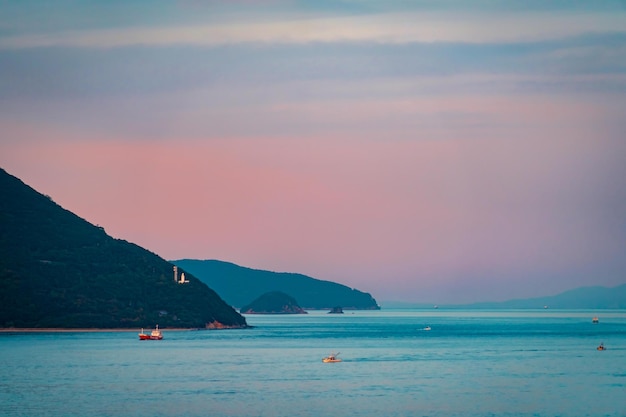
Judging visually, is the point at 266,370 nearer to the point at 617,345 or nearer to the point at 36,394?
the point at 36,394

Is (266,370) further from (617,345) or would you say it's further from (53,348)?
(617,345)

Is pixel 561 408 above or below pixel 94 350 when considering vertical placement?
below

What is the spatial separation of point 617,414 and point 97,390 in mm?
48825

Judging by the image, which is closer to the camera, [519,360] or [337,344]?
[519,360]

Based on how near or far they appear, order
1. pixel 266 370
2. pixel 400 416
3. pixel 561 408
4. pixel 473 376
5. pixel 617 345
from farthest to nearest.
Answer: pixel 617 345 < pixel 266 370 < pixel 473 376 < pixel 561 408 < pixel 400 416

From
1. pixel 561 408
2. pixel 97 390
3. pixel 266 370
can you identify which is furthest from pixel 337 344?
pixel 561 408

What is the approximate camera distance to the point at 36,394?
103 meters

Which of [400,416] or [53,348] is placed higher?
[53,348]

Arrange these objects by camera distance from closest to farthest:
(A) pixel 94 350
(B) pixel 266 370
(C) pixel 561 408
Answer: (C) pixel 561 408, (B) pixel 266 370, (A) pixel 94 350

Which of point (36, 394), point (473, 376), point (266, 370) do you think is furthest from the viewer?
point (266, 370)

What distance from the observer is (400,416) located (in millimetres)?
85875

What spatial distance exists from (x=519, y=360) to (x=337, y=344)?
53.9m

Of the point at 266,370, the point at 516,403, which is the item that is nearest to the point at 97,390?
the point at 266,370

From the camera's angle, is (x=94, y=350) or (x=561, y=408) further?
(x=94, y=350)
